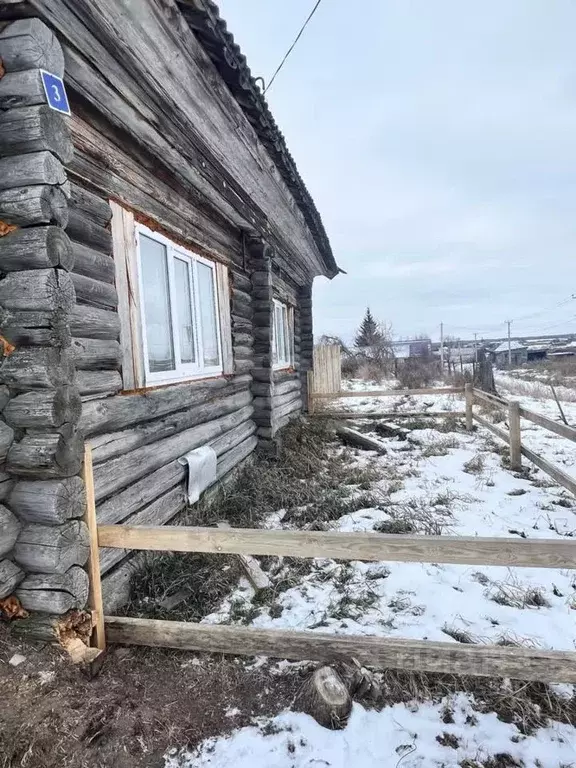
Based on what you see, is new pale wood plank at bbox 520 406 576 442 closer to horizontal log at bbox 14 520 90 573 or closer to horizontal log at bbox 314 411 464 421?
horizontal log at bbox 14 520 90 573

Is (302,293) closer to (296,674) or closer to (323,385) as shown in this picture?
(323,385)

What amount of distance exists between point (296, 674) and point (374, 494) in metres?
3.28

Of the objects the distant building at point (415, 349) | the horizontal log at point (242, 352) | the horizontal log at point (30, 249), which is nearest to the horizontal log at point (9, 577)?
the horizontal log at point (30, 249)

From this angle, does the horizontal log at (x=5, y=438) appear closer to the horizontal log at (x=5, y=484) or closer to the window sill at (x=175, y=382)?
the horizontal log at (x=5, y=484)

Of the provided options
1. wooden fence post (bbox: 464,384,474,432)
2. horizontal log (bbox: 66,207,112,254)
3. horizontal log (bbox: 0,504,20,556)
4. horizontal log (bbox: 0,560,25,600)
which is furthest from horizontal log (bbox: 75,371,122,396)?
wooden fence post (bbox: 464,384,474,432)

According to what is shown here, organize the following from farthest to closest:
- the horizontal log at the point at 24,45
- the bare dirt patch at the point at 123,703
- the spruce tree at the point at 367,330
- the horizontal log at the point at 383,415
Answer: the spruce tree at the point at 367,330
the horizontal log at the point at 383,415
the horizontal log at the point at 24,45
the bare dirt patch at the point at 123,703

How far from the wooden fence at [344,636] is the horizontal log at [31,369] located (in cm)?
49

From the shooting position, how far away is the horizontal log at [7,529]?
7.16 ft

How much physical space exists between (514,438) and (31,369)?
6613 millimetres

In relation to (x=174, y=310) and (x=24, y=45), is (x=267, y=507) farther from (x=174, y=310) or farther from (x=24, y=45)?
(x=24, y=45)

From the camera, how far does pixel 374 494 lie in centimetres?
548

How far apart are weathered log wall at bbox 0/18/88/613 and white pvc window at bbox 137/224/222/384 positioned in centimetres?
123

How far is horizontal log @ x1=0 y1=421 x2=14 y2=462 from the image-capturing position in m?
2.18

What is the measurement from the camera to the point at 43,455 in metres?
2.17
